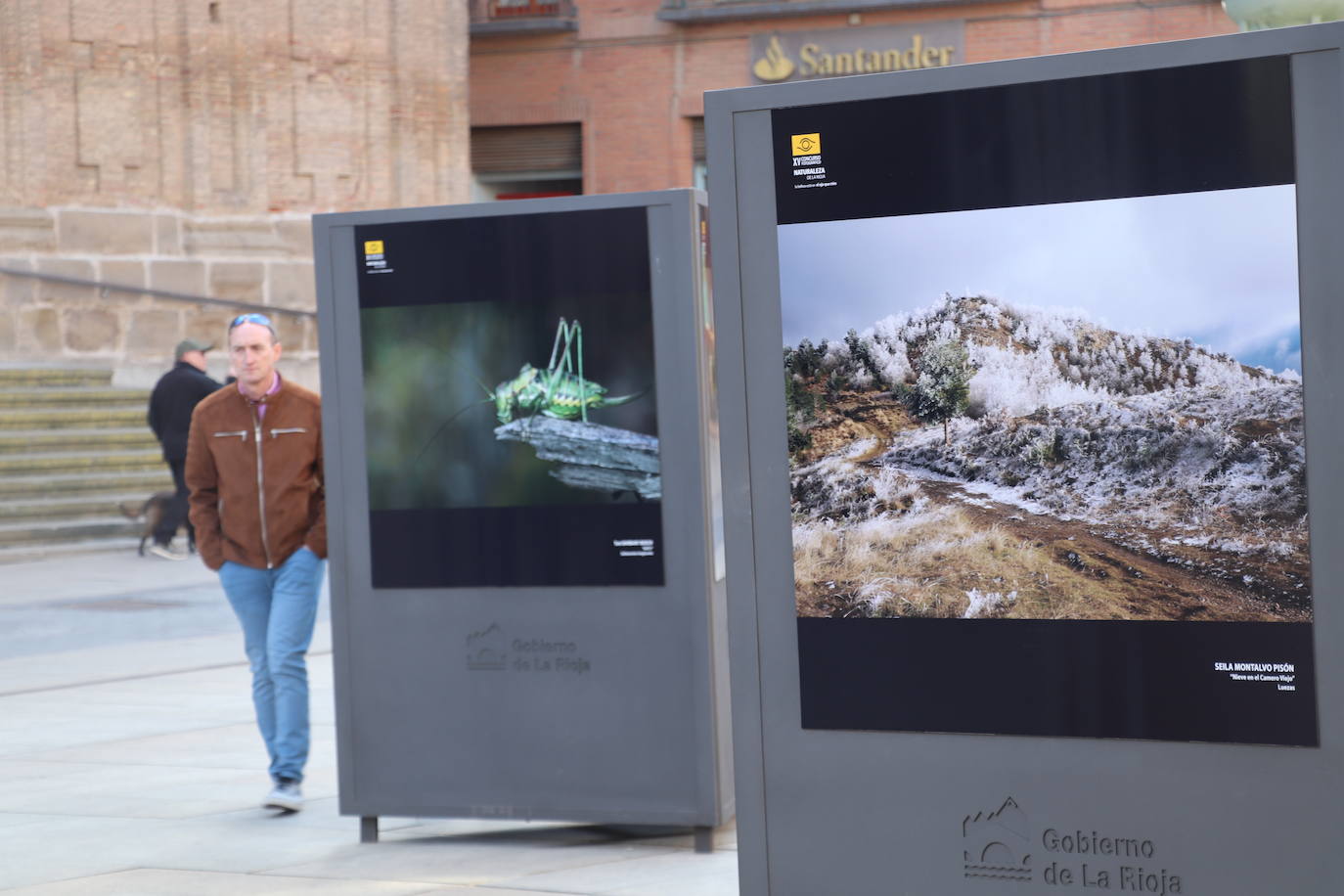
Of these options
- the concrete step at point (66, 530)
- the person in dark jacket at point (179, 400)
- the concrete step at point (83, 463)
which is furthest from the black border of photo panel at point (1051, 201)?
the concrete step at point (83, 463)

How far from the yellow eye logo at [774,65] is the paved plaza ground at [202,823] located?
1820cm

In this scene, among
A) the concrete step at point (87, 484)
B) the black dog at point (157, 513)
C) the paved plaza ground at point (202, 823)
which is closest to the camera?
the paved plaza ground at point (202, 823)

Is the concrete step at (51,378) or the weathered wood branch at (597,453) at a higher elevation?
the concrete step at (51,378)

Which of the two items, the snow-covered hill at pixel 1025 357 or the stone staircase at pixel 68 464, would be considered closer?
the snow-covered hill at pixel 1025 357

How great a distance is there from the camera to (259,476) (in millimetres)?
6812

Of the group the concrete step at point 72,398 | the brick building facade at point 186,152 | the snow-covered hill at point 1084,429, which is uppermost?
the brick building facade at point 186,152

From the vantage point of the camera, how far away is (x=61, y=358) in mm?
21969

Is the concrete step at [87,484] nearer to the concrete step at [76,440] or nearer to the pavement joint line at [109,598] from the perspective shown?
the concrete step at [76,440]

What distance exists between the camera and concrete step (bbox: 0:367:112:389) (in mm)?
20406

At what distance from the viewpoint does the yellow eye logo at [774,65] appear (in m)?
28.0

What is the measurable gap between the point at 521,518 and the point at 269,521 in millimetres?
1173

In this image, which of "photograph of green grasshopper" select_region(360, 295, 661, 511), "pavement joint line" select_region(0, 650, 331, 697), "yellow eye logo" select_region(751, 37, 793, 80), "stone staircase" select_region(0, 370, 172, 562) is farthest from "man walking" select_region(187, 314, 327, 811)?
"yellow eye logo" select_region(751, 37, 793, 80)

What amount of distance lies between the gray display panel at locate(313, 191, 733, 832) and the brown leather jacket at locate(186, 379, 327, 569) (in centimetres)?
53

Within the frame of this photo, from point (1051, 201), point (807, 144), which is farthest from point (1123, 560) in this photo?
point (807, 144)
